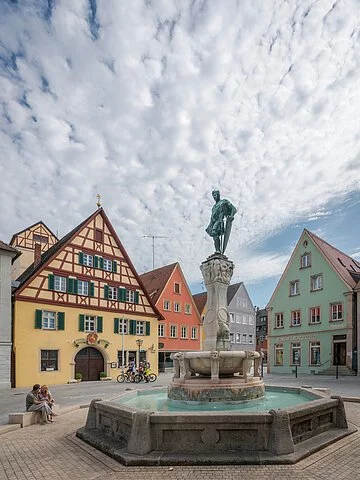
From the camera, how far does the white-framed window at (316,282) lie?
3622 centimetres

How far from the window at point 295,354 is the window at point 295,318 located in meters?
1.76

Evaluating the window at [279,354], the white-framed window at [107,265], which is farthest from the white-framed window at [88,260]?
the window at [279,354]

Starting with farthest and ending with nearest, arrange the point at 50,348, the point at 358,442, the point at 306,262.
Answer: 1. the point at 306,262
2. the point at 50,348
3. the point at 358,442

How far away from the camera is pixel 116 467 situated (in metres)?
6.86

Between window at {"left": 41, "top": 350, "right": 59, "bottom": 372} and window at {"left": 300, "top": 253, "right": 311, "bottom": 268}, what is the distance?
22.2 metres

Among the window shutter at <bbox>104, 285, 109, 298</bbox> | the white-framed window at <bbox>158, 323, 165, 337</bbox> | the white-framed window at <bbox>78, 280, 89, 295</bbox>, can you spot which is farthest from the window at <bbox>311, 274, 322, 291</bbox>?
the white-framed window at <bbox>78, 280, 89, 295</bbox>

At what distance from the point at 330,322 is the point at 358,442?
27.9 metres

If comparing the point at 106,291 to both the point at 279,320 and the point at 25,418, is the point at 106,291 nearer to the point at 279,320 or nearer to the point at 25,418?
the point at 279,320

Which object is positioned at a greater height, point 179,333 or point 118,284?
point 118,284

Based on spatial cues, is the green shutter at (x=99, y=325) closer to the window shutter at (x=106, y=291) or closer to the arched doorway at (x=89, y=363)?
the arched doorway at (x=89, y=363)

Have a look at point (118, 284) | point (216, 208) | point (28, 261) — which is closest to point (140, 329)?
point (118, 284)

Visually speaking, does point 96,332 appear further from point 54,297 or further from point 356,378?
point 356,378

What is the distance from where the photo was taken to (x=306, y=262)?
38.1m

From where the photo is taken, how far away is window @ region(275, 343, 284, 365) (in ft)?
129
